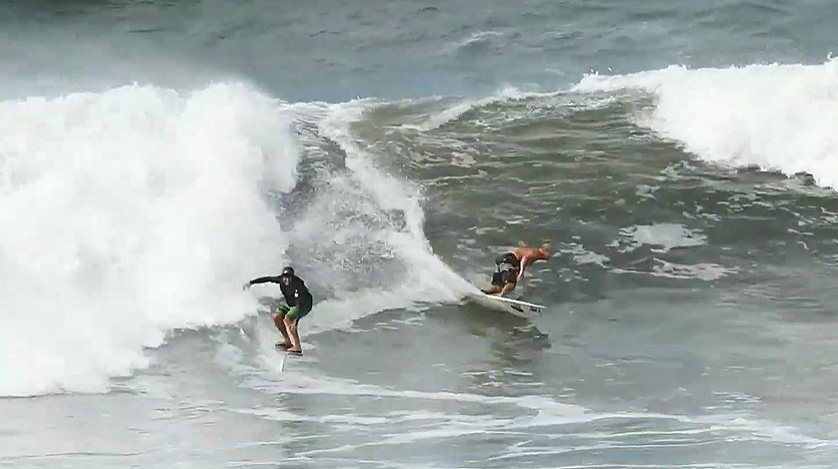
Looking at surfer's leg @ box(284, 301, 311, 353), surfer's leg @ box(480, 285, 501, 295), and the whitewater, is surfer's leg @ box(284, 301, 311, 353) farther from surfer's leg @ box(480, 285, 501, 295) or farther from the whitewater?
surfer's leg @ box(480, 285, 501, 295)

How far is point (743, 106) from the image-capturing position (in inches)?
196

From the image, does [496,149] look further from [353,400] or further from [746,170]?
[353,400]

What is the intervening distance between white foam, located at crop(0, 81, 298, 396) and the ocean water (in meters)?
0.01

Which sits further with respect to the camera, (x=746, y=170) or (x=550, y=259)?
(x=746, y=170)

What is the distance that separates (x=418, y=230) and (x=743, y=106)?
1.99 meters

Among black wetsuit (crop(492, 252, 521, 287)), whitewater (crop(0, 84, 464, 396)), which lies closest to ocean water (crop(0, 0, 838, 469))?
whitewater (crop(0, 84, 464, 396))

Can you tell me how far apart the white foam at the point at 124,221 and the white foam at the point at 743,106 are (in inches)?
69.6

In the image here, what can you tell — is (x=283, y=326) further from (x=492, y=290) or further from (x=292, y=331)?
(x=492, y=290)

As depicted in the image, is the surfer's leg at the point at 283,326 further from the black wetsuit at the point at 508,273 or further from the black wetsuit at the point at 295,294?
the black wetsuit at the point at 508,273

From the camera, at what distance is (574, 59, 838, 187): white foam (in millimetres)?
4734

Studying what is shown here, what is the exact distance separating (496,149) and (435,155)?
291 millimetres

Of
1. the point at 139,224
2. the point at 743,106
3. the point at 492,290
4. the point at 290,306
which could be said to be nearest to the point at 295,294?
the point at 290,306

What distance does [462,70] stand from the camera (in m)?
4.63

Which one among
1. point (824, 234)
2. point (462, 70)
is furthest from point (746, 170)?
point (462, 70)
